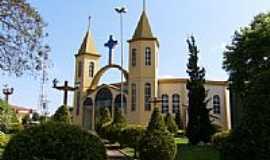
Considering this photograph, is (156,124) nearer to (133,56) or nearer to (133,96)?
(133,96)

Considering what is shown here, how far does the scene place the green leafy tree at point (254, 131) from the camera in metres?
9.82

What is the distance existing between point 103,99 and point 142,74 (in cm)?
680

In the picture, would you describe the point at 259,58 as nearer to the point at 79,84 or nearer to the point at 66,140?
the point at 66,140

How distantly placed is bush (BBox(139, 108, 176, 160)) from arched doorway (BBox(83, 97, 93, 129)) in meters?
32.2

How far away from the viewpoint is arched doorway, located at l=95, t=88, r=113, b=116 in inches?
1856

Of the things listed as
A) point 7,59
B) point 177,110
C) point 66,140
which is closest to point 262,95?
point 66,140

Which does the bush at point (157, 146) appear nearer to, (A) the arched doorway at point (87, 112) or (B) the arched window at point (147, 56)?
(B) the arched window at point (147, 56)

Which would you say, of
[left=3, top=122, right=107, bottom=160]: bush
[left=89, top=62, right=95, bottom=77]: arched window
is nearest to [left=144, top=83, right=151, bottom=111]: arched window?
[left=89, top=62, right=95, bottom=77]: arched window

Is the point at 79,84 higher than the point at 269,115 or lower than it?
higher

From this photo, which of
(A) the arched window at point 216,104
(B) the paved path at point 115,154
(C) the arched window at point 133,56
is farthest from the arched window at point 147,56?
(B) the paved path at point 115,154

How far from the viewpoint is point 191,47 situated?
104 ft

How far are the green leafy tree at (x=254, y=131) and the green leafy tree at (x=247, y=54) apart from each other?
49.6ft

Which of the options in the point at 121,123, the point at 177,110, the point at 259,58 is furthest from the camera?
the point at 177,110

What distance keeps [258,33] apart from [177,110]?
19.6m
